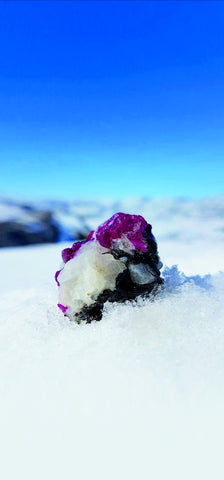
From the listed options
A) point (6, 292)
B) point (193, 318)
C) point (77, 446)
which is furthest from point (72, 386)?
point (6, 292)

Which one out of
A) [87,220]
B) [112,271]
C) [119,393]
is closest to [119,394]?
[119,393]

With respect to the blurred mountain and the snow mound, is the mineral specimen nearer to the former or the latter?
the snow mound

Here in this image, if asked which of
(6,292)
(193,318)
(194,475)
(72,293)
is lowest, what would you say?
(194,475)

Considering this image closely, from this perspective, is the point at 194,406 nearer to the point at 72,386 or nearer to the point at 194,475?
the point at 194,475

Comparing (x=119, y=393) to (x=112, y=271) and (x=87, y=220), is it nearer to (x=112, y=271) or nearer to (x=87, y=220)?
(x=112, y=271)

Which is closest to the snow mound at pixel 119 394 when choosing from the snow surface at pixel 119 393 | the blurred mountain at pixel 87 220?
the snow surface at pixel 119 393

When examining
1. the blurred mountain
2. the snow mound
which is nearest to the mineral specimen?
the snow mound
